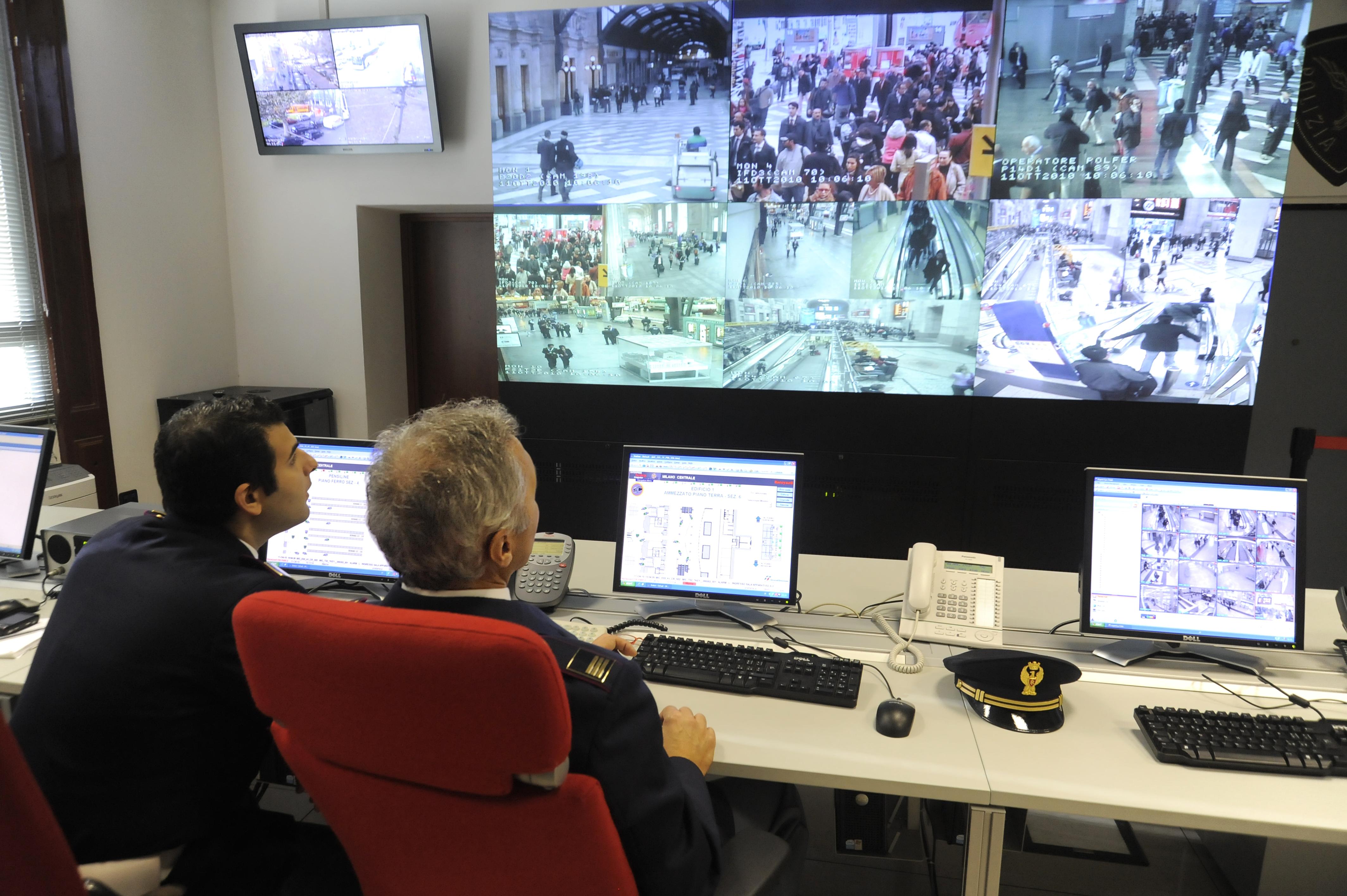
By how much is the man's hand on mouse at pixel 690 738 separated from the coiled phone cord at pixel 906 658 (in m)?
0.51

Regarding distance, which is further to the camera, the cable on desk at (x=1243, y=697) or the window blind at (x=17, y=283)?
the window blind at (x=17, y=283)

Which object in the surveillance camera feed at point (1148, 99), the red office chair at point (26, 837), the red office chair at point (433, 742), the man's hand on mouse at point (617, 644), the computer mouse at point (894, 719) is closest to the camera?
the red office chair at point (26, 837)

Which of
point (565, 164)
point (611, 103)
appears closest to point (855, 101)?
point (611, 103)

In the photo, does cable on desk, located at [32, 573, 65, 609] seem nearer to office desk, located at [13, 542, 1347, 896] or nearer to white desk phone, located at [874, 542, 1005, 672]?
office desk, located at [13, 542, 1347, 896]

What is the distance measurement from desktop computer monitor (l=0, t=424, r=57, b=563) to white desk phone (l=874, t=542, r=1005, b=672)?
230cm

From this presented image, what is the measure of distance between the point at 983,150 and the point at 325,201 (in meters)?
3.36

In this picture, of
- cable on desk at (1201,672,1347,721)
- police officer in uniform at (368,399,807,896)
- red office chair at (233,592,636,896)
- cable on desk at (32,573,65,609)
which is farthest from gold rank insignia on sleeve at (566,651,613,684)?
cable on desk at (32,573,65,609)

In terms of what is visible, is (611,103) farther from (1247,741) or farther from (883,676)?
(1247,741)

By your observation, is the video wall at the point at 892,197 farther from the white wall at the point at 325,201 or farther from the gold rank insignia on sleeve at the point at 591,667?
the gold rank insignia on sleeve at the point at 591,667

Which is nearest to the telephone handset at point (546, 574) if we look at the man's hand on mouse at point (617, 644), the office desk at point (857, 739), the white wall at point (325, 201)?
the man's hand on mouse at point (617, 644)

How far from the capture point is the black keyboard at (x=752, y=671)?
1551 mm

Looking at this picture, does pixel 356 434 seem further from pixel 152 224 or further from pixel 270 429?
Result: pixel 270 429

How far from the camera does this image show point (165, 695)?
1266 millimetres

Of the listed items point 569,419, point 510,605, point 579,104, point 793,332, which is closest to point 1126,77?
point 793,332
